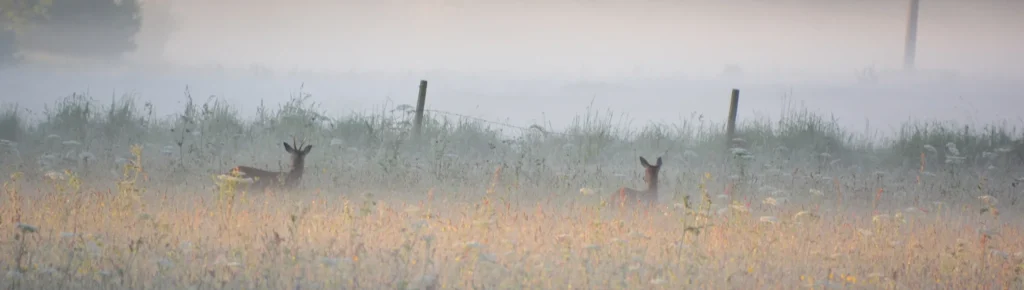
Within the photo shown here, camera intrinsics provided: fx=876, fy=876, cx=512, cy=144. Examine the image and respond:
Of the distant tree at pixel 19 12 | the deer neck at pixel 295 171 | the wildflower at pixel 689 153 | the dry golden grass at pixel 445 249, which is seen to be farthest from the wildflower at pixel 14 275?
the distant tree at pixel 19 12

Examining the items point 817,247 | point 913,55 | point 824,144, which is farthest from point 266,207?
point 913,55

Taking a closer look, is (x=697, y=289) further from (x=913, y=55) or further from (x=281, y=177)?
(x=913, y=55)

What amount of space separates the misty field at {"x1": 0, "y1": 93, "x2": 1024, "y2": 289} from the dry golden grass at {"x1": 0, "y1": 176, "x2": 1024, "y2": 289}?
3cm

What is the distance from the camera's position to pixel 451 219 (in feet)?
31.9

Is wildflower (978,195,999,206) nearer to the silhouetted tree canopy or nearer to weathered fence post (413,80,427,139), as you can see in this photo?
weathered fence post (413,80,427,139)

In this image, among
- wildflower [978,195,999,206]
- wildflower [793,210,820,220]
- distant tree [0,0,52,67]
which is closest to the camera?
wildflower [793,210,820,220]

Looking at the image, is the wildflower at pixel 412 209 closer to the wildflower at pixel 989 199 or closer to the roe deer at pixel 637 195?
the roe deer at pixel 637 195

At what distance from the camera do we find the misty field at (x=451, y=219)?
662 cm

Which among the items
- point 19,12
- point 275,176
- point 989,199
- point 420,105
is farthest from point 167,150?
point 19,12

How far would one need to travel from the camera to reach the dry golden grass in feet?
20.7

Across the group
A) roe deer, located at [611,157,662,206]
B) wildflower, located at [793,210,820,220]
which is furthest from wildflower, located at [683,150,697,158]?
wildflower, located at [793,210,820,220]

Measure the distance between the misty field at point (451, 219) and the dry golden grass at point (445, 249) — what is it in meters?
0.03

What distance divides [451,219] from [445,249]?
206cm

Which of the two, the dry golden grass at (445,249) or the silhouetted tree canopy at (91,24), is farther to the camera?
the silhouetted tree canopy at (91,24)
